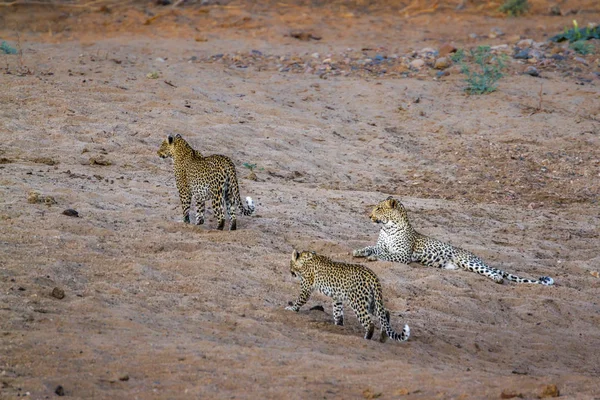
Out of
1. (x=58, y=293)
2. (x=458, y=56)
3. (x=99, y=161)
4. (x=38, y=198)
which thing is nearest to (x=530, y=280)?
(x=58, y=293)

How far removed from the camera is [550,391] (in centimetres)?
693

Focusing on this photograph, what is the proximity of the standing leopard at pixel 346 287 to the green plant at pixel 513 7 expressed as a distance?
17.4 metres

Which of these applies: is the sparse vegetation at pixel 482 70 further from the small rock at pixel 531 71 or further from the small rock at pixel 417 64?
the small rock at pixel 417 64

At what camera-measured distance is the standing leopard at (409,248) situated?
1127 cm

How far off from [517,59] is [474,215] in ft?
24.8

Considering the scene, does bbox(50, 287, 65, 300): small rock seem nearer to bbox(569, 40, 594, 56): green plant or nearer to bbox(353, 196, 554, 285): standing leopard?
bbox(353, 196, 554, 285): standing leopard

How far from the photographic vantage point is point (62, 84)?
1667 cm

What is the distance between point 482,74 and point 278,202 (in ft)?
25.8

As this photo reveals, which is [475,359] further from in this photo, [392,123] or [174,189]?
[392,123]

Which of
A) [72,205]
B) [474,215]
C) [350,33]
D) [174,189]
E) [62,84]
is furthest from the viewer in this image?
[350,33]

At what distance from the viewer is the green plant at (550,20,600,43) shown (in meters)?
21.1

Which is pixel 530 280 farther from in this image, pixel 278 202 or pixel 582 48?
pixel 582 48

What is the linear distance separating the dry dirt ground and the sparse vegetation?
0.85ft

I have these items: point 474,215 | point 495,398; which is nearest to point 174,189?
point 474,215
